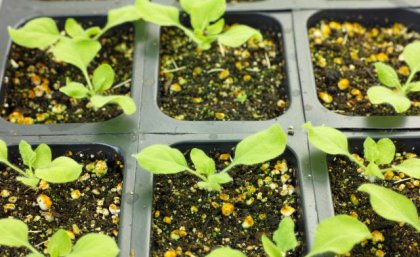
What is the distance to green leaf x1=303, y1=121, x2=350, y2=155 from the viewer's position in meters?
0.83

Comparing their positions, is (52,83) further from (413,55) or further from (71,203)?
(413,55)

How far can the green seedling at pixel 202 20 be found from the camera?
949 millimetres

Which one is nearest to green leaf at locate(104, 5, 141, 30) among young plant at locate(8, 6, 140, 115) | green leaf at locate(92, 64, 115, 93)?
young plant at locate(8, 6, 140, 115)

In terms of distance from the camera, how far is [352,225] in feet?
2.42

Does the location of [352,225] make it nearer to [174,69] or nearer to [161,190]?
[161,190]

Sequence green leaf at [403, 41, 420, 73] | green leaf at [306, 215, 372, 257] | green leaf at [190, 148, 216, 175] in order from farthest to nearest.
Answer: green leaf at [403, 41, 420, 73] < green leaf at [190, 148, 216, 175] < green leaf at [306, 215, 372, 257]

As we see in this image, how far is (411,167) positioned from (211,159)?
288 mm

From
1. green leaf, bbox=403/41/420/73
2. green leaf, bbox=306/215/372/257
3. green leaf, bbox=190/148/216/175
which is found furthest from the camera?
green leaf, bbox=403/41/420/73

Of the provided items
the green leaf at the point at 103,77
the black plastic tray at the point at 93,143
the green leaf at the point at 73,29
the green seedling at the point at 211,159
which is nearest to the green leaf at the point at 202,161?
the green seedling at the point at 211,159

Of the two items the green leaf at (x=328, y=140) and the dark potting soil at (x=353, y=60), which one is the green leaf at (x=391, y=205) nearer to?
the green leaf at (x=328, y=140)

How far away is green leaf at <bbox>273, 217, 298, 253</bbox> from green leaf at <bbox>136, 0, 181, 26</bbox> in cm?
41

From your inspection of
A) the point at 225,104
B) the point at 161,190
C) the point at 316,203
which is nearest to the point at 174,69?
the point at 225,104

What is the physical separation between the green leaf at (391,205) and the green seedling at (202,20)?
334 mm

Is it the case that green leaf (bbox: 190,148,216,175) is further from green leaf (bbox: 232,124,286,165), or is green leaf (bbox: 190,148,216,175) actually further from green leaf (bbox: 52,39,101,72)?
green leaf (bbox: 52,39,101,72)
